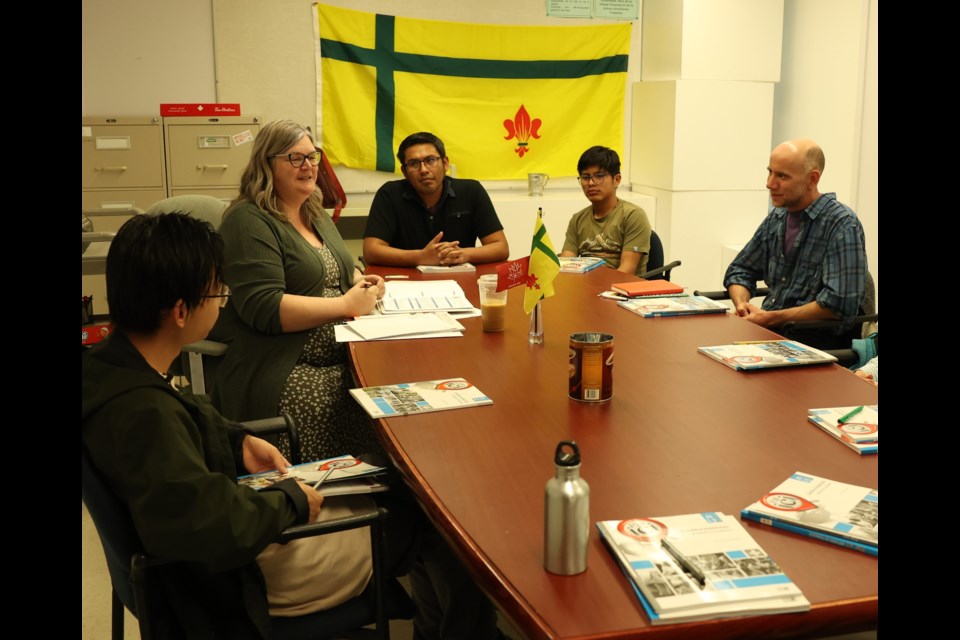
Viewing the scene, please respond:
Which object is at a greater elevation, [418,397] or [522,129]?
[522,129]

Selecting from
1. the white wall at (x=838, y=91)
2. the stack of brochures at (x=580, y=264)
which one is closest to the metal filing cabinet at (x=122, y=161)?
the stack of brochures at (x=580, y=264)

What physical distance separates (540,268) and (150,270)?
3.30 feet

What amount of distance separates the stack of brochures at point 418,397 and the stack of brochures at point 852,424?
0.64m

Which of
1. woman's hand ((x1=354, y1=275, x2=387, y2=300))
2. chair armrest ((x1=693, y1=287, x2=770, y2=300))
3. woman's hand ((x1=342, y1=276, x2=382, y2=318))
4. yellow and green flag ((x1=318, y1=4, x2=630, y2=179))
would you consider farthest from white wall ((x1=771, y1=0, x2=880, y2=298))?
woman's hand ((x1=342, y1=276, x2=382, y2=318))

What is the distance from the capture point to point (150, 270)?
56.1 inches

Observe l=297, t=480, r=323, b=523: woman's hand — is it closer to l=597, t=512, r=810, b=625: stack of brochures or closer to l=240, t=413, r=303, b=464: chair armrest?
l=240, t=413, r=303, b=464: chair armrest

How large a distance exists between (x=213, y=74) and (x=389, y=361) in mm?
3797

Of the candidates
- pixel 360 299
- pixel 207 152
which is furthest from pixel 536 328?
pixel 207 152

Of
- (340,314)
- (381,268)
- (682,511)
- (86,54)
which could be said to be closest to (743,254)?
(381,268)

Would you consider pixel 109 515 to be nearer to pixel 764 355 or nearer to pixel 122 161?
pixel 764 355

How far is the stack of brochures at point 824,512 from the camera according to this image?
1.14 meters

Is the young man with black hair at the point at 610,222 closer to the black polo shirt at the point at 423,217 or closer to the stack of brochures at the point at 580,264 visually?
the stack of brochures at the point at 580,264

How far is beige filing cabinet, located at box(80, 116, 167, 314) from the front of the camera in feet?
15.8

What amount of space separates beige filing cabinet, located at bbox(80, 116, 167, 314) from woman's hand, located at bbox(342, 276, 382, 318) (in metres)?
2.80
